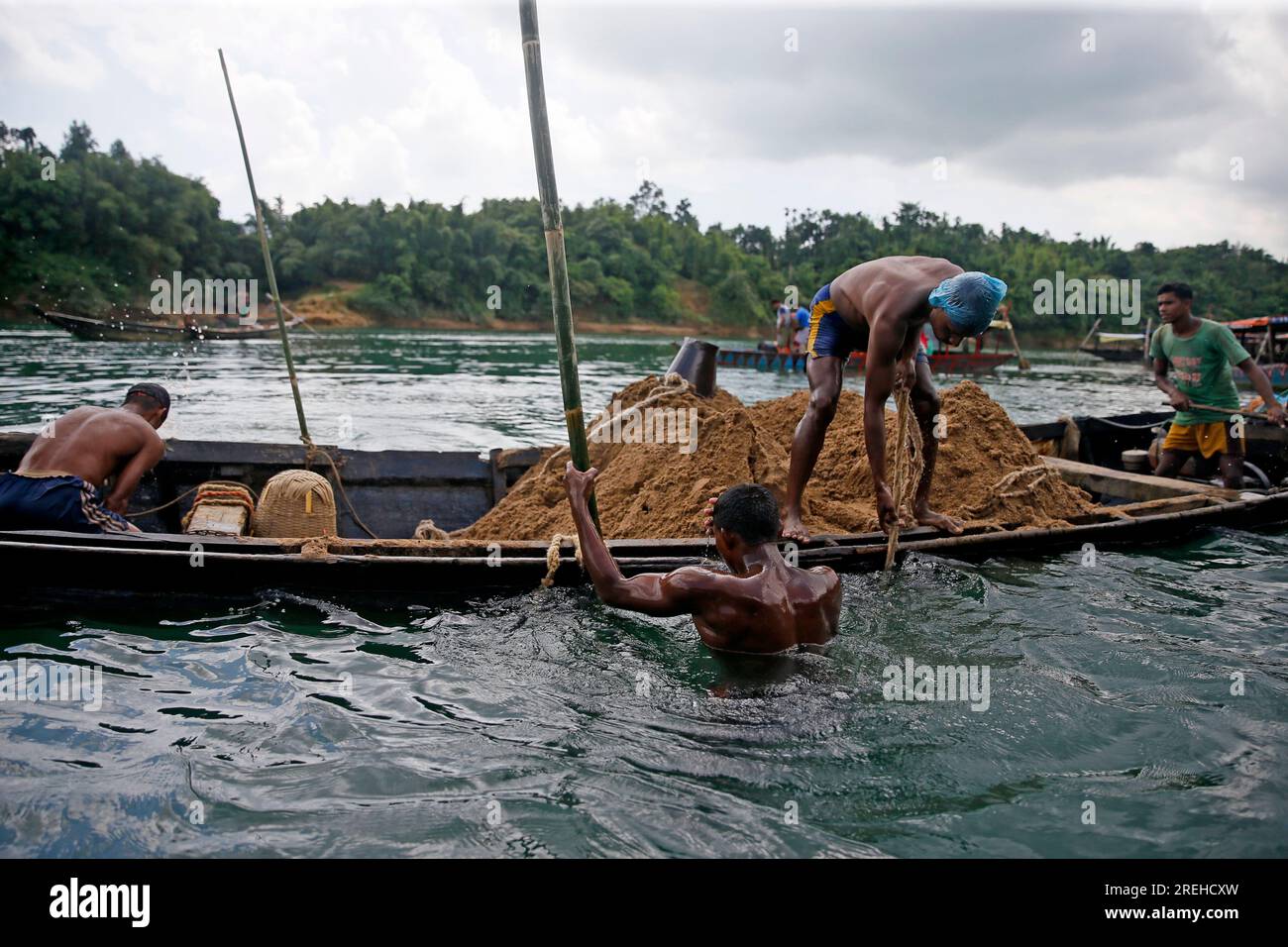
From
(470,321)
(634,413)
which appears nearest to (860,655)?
(634,413)

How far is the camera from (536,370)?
24.4 meters

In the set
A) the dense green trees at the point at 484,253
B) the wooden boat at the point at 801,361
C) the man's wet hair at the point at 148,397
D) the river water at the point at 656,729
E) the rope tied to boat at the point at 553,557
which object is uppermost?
the dense green trees at the point at 484,253

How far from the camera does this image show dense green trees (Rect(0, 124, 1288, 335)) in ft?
126

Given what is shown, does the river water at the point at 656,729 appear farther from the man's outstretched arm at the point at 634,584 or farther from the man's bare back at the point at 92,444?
the man's bare back at the point at 92,444

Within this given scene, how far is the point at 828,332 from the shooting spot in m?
4.79

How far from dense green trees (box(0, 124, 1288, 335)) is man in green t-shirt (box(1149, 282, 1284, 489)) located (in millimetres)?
33791

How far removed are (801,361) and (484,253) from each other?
38.9m

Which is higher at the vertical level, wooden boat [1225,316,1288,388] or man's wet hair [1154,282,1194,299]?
wooden boat [1225,316,1288,388]

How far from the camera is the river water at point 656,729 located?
2.49 metres

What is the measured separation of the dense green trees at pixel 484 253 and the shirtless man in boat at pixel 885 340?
108ft

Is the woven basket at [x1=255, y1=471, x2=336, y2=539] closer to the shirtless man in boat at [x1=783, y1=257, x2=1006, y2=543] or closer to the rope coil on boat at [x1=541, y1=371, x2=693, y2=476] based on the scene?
the rope coil on boat at [x1=541, y1=371, x2=693, y2=476]

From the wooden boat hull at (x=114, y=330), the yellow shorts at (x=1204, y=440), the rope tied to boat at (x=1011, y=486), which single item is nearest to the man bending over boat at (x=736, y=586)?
the rope tied to boat at (x=1011, y=486)

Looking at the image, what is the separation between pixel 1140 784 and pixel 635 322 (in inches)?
2232

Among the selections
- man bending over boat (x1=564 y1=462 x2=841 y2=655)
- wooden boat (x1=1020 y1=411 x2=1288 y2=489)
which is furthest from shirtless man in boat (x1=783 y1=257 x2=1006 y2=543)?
wooden boat (x1=1020 y1=411 x2=1288 y2=489)
